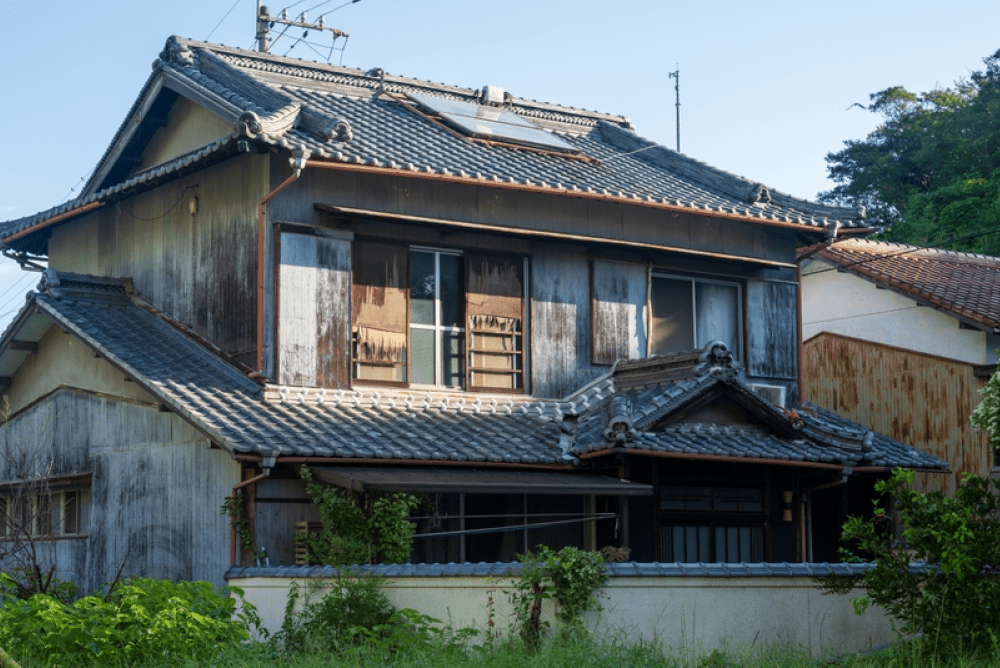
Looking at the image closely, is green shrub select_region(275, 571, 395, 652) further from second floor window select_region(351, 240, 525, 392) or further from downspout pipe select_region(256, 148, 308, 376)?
second floor window select_region(351, 240, 525, 392)

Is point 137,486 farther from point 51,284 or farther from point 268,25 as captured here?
point 268,25

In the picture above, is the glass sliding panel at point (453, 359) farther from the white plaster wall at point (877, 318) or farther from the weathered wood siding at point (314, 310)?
the white plaster wall at point (877, 318)

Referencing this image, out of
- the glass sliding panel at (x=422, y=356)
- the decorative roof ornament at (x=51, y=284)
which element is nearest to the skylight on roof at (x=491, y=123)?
the glass sliding panel at (x=422, y=356)

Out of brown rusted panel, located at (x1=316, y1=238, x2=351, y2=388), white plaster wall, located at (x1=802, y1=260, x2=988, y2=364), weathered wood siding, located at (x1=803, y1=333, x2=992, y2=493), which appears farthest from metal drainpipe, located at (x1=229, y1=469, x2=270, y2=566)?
white plaster wall, located at (x1=802, y1=260, x2=988, y2=364)

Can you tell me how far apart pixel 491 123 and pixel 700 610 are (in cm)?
1177

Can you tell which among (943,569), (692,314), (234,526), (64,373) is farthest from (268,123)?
(943,569)

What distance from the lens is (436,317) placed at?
1844 centimetres

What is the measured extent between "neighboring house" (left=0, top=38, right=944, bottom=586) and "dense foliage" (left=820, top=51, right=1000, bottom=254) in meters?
16.1

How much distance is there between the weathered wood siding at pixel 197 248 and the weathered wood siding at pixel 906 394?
41.3 feet

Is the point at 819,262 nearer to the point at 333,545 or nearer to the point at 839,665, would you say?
the point at 333,545

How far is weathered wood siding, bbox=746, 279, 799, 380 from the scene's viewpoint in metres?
20.8

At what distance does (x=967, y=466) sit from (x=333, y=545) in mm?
13283

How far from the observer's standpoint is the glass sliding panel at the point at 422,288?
18.3 m

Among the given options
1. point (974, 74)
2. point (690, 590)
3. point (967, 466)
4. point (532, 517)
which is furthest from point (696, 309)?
point (974, 74)
